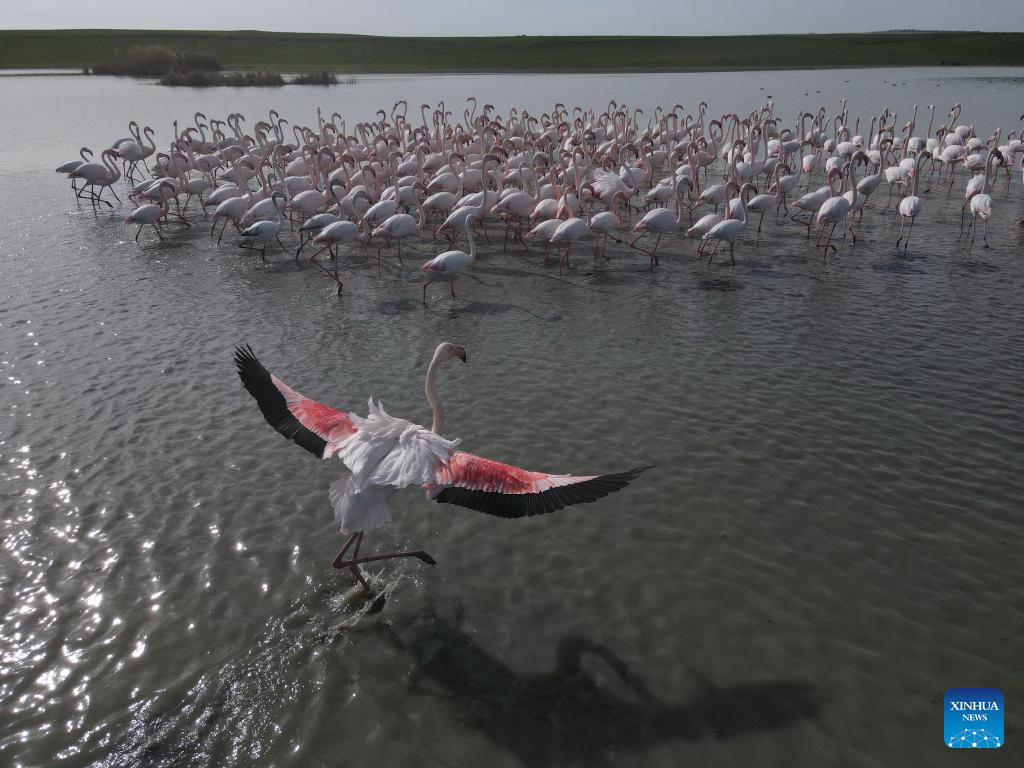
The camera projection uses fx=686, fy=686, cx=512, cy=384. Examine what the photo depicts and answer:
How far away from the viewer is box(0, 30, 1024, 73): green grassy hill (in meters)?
69.1

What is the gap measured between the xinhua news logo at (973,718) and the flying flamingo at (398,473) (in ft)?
7.01

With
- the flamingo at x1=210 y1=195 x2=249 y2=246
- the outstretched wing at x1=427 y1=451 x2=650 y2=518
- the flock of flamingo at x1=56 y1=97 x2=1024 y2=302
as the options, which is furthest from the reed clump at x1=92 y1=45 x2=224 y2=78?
the outstretched wing at x1=427 y1=451 x2=650 y2=518

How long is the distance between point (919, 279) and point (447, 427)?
8704 millimetres

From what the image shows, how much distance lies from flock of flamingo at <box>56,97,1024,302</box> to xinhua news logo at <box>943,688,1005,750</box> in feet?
26.9

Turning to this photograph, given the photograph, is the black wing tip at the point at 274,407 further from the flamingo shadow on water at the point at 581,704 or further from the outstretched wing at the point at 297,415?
the flamingo shadow on water at the point at 581,704

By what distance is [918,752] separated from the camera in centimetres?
359

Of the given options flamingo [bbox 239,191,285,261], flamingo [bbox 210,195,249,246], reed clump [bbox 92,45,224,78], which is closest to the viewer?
flamingo [bbox 239,191,285,261]

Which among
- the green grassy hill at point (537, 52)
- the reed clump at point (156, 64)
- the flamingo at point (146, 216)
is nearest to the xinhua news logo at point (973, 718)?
the flamingo at point (146, 216)

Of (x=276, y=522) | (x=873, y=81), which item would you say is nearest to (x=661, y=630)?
(x=276, y=522)

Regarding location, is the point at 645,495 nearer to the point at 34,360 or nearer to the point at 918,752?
the point at 918,752

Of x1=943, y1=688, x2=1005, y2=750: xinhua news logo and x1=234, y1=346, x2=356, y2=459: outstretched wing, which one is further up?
x1=234, y1=346, x2=356, y2=459: outstretched wing

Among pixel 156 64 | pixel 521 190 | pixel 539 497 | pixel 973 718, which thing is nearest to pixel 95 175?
pixel 521 190

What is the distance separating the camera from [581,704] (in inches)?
154

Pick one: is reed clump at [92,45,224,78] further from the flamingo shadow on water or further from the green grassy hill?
the flamingo shadow on water
